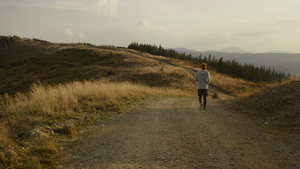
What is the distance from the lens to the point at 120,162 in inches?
169

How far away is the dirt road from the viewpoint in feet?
14.2

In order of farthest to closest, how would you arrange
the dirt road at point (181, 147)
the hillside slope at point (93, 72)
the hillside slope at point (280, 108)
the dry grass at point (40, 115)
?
1. the hillside slope at point (93, 72)
2. the hillside slope at point (280, 108)
3. the dirt road at point (181, 147)
4. the dry grass at point (40, 115)

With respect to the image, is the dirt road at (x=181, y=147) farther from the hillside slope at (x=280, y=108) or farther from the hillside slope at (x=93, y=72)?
the hillside slope at (x=93, y=72)

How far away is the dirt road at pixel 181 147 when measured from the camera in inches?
170

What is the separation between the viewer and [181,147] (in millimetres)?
5238

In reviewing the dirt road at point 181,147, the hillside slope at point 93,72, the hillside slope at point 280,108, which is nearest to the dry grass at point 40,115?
the dirt road at point 181,147

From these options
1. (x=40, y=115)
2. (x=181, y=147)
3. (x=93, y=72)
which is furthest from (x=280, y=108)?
(x=93, y=72)

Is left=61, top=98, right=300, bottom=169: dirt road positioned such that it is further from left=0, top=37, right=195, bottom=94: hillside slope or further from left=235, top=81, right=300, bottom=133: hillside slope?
left=0, top=37, right=195, bottom=94: hillside slope

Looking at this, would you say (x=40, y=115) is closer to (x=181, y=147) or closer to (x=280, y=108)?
(x=181, y=147)

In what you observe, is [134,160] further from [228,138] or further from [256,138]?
[256,138]

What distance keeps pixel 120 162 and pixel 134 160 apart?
337 mm

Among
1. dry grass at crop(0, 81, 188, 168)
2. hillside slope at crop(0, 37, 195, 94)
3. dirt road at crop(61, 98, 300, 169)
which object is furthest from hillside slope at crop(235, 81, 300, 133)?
hillside slope at crop(0, 37, 195, 94)

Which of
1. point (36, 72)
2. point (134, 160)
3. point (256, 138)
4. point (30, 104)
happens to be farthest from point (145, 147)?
point (36, 72)

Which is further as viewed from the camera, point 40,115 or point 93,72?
point 93,72
